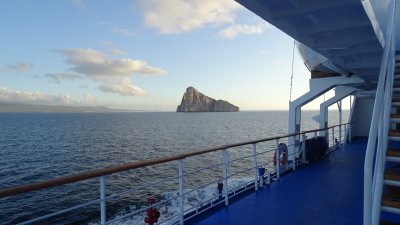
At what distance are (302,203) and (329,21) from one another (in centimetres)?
225

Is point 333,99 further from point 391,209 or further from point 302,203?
point 391,209

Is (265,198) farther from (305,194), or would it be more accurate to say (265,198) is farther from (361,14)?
(361,14)

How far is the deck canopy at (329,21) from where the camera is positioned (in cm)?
294

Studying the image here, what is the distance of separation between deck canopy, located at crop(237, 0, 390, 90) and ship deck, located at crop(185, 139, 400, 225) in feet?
6.80

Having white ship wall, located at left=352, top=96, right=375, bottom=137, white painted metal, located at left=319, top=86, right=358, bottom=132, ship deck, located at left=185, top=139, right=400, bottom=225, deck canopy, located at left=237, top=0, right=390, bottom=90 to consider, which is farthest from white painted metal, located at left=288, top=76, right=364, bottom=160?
white ship wall, located at left=352, top=96, right=375, bottom=137

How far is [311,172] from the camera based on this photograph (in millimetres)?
6016

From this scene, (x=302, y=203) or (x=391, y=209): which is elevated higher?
(x=391, y=209)

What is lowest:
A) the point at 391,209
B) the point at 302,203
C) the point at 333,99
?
the point at 302,203

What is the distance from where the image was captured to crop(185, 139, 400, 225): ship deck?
344 cm

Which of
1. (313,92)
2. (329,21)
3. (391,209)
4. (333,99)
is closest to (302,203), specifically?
(391,209)

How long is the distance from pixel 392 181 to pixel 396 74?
213 centimetres

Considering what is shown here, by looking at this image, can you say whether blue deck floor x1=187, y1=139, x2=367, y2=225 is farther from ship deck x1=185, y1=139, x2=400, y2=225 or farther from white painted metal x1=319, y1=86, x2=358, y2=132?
white painted metal x1=319, y1=86, x2=358, y2=132

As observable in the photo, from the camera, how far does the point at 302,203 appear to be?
13.1 ft

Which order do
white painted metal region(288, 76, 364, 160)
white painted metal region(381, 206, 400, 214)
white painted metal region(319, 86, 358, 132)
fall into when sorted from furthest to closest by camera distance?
white painted metal region(319, 86, 358, 132)
white painted metal region(288, 76, 364, 160)
white painted metal region(381, 206, 400, 214)
